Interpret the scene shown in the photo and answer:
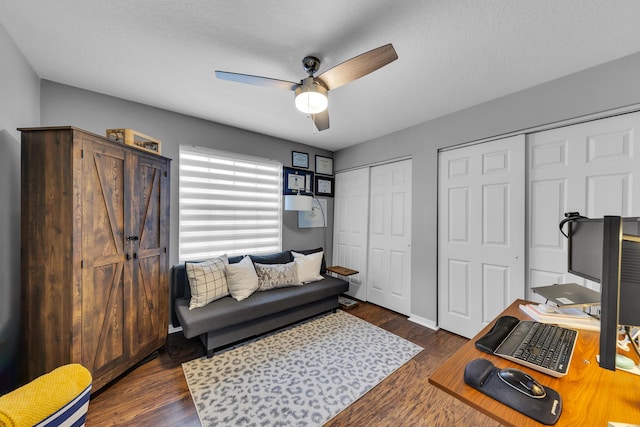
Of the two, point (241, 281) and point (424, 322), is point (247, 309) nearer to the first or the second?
point (241, 281)

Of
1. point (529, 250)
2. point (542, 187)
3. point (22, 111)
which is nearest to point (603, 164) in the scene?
point (542, 187)

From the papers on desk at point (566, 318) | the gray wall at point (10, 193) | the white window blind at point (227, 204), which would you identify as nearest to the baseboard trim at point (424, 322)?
the papers on desk at point (566, 318)

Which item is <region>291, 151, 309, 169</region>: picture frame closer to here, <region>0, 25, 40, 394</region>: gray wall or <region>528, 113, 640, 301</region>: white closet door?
<region>0, 25, 40, 394</region>: gray wall

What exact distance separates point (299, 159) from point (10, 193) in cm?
290

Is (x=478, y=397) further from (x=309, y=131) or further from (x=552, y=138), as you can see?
(x=309, y=131)

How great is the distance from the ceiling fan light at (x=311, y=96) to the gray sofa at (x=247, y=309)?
193cm

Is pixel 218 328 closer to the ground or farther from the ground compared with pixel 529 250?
closer to the ground

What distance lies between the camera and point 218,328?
219 cm

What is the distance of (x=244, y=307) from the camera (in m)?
2.34

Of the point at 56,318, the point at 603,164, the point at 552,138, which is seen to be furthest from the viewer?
the point at 552,138

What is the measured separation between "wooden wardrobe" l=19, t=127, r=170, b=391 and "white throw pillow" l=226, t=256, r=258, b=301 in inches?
33.8

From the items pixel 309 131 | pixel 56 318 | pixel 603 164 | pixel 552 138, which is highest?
pixel 309 131

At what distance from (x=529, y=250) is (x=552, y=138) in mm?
1023

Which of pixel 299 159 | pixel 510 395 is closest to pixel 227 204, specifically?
→ pixel 299 159
